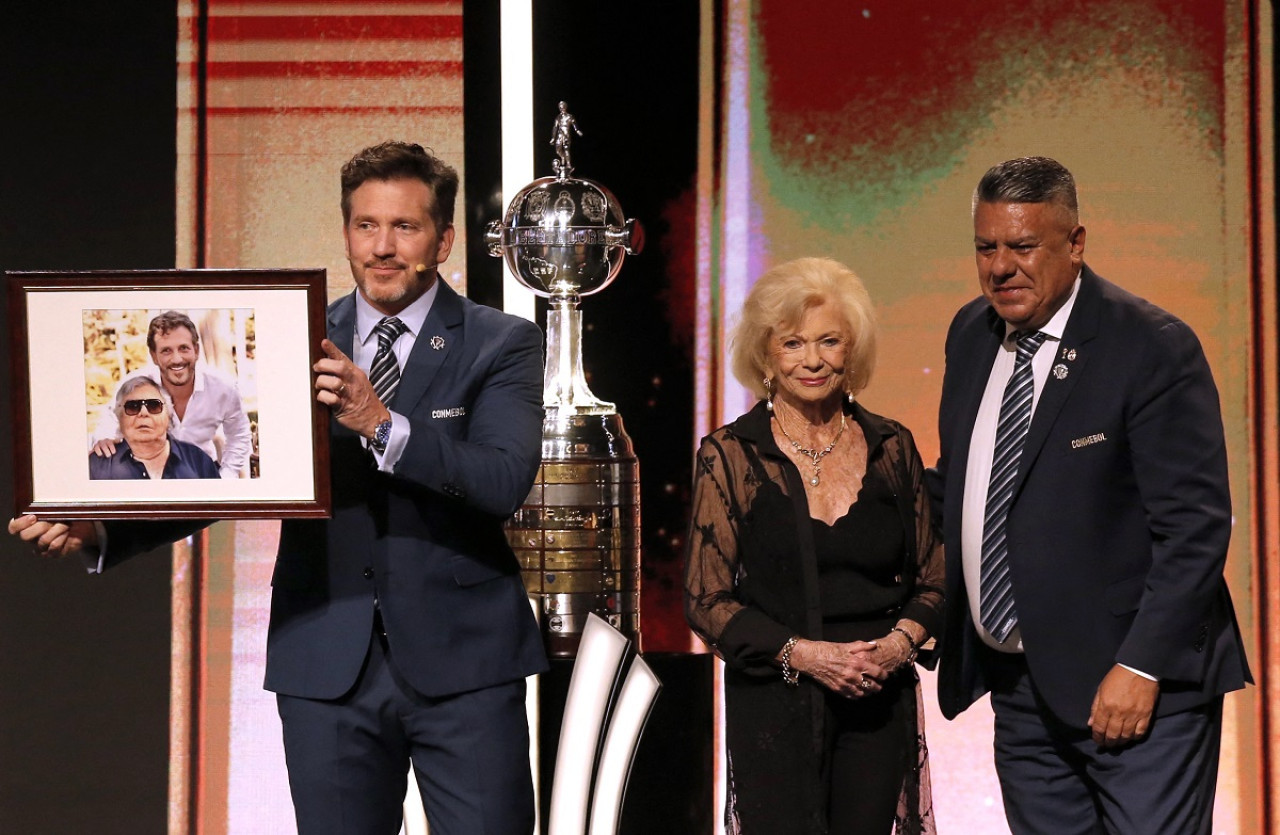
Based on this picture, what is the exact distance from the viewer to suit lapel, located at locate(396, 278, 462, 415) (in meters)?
2.31

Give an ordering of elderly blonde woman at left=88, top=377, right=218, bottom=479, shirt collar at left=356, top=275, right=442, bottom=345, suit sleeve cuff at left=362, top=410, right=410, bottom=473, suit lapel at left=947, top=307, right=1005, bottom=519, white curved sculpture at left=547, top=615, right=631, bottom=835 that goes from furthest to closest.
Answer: white curved sculpture at left=547, top=615, right=631, bottom=835, suit lapel at left=947, top=307, right=1005, bottom=519, shirt collar at left=356, top=275, right=442, bottom=345, elderly blonde woman at left=88, top=377, right=218, bottom=479, suit sleeve cuff at left=362, top=410, right=410, bottom=473

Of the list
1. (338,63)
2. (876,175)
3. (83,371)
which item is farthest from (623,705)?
(338,63)

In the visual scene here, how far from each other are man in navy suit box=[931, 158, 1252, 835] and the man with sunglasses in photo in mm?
1241

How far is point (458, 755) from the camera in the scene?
231cm

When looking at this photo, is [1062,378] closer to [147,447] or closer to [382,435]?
[382,435]

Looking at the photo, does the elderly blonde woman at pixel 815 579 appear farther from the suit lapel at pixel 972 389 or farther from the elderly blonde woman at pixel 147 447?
the elderly blonde woman at pixel 147 447

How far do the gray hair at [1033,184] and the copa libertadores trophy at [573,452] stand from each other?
1.04 meters

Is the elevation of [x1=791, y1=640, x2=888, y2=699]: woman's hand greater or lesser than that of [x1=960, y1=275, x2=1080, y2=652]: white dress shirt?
lesser

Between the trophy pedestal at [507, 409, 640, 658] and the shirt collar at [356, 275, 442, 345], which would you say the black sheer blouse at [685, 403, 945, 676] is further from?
the shirt collar at [356, 275, 442, 345]

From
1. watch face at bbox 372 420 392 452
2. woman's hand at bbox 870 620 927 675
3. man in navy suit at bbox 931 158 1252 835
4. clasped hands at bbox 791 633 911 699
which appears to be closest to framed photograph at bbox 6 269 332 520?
watch face at bbox 372 420 392 452

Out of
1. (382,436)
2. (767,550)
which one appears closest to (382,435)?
(382,436)

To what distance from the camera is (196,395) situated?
225cm

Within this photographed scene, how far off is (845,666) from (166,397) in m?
1.26

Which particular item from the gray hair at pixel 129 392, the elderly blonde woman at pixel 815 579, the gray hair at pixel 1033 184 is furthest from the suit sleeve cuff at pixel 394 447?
the gray hair at pixel 1033 184
